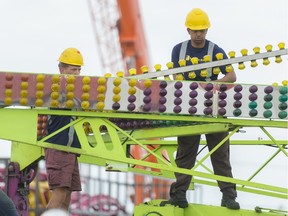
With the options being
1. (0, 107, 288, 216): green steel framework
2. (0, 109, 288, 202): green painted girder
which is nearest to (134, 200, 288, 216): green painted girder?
(0, 107, 288, 216): green steel framework

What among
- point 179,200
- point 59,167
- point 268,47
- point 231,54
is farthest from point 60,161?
point 268,47

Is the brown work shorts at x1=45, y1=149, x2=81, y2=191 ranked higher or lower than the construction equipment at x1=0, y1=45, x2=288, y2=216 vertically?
lower

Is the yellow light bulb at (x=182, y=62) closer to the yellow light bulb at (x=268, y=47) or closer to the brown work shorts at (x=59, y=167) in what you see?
the yellow light bulb at (x=268, y=47)

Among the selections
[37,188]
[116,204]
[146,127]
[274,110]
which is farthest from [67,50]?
[116,204]

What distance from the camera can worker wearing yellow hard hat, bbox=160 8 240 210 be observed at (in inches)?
606

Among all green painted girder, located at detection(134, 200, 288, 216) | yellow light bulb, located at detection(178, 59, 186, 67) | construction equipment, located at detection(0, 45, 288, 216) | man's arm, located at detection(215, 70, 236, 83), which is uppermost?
yellow light bulb, located at detection(178, 59, 186, 67)

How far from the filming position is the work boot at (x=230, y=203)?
15.8 meters

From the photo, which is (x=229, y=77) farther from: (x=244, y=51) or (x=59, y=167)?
(x=59, y=167)

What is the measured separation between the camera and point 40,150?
54.5 ft

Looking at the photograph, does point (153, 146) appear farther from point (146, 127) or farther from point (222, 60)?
point (222, 60)

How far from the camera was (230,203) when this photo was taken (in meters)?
15.9

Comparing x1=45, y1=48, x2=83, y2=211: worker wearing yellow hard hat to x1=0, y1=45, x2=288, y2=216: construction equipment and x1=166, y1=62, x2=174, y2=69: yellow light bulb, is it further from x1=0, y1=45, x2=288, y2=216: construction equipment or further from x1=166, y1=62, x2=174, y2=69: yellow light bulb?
x1=166, y1=62, x2=174, y2=69: yellow light bulb

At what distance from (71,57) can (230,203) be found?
2.72 meters

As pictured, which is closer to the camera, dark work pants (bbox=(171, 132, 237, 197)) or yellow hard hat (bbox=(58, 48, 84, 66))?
yellow hard hat (bbox=(58, 48, 84, 66))
